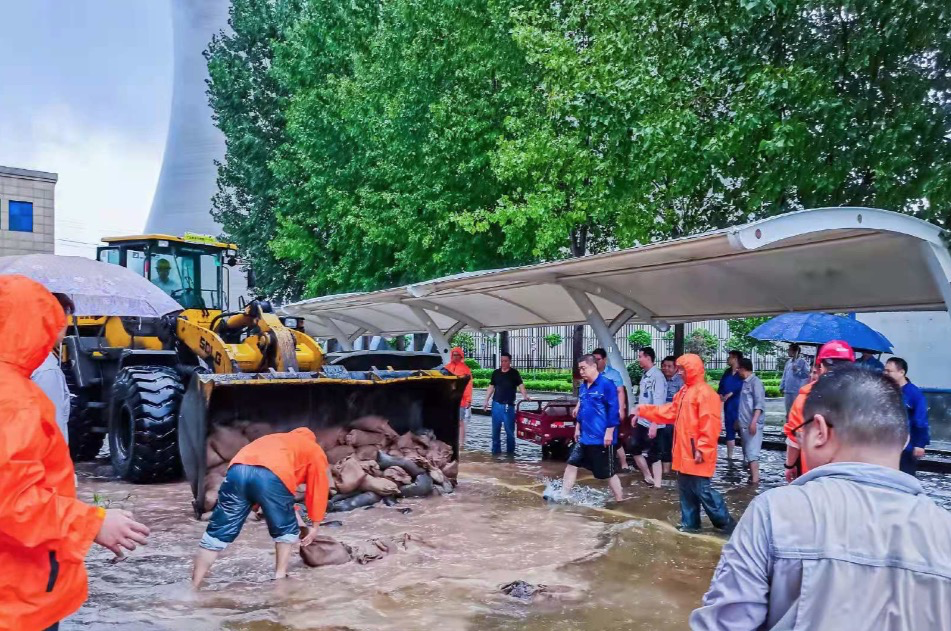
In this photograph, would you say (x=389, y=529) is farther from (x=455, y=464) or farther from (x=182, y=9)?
(x=182, y=9)

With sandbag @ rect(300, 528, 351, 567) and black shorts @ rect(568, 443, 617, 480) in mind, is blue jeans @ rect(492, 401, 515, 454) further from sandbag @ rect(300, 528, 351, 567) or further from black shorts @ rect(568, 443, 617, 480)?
sandbag @ rect(300, 528, 351, 567)

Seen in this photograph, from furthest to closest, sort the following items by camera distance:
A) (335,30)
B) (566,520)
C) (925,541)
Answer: (335,30) < (566,520) < (925,541)

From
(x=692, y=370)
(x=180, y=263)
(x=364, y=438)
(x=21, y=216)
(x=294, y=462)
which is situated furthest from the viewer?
(x=21, y=216)

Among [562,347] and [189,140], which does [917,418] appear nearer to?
[562,347]

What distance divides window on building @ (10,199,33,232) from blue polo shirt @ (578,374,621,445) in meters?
29.4

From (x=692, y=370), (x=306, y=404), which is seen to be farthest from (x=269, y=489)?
(x=692, y=370)

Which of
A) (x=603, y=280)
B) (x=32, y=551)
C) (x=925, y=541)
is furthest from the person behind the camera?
(x=603, y=280)

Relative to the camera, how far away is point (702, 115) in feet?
42.1

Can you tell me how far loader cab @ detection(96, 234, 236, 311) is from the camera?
12227mm

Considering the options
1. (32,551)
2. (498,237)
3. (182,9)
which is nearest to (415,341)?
(498,237)

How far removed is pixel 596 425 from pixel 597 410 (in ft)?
0.56

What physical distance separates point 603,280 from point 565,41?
192 inches

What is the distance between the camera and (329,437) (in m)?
9.74

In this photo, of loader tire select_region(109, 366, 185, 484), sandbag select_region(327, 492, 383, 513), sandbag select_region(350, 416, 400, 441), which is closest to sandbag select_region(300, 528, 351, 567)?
sandbag select_region(327, 492, 383, 513)
